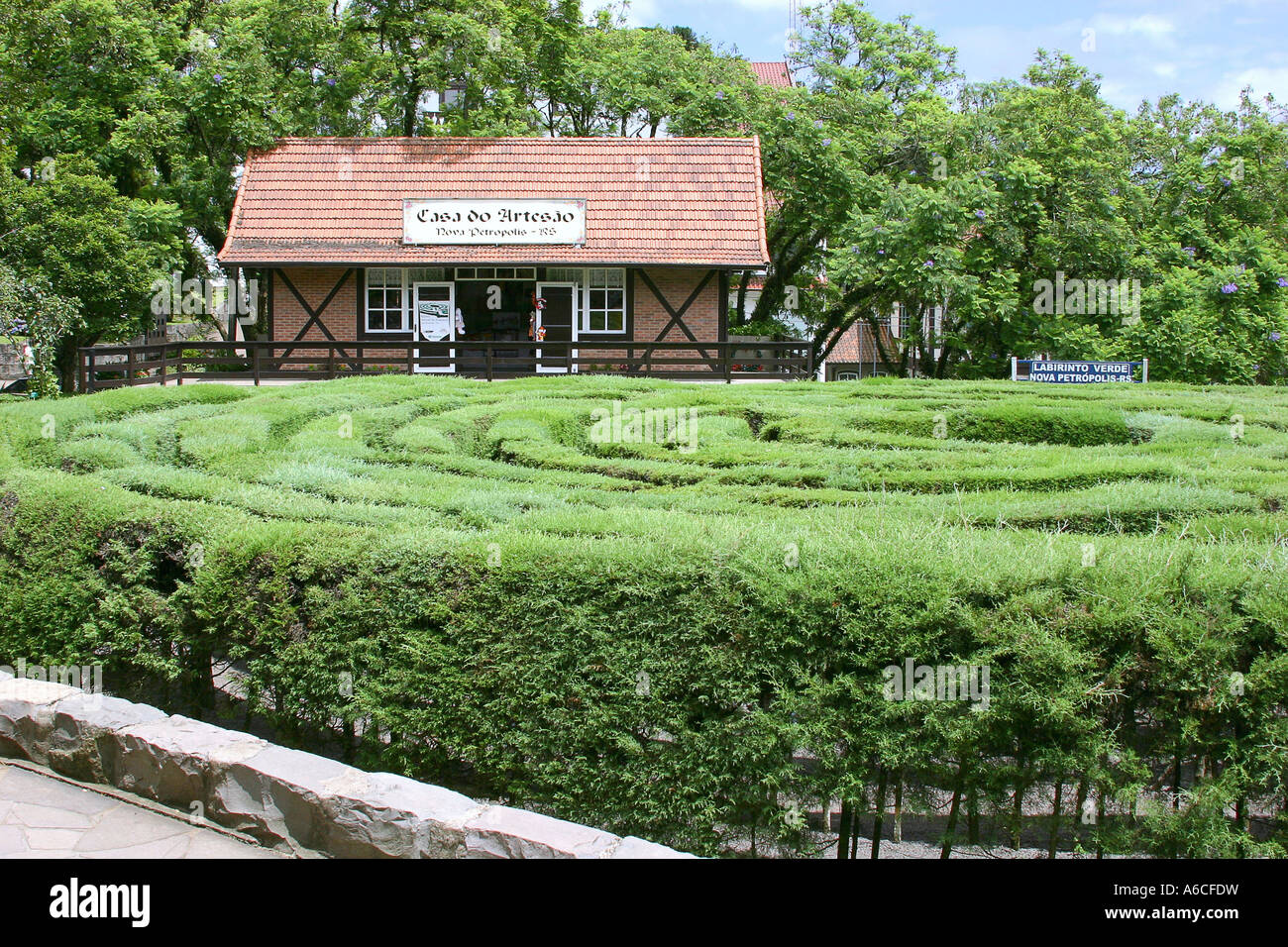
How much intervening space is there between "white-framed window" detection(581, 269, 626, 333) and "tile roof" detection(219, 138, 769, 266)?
3.08ft

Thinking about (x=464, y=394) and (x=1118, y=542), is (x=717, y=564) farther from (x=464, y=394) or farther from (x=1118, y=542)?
(x=464, y=394)

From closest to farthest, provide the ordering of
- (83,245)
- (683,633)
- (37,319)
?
(683,633) < (37,319) < (83,245)

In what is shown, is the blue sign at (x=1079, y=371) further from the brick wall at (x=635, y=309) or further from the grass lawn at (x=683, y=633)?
the grass lawn at (x=683, y=633)

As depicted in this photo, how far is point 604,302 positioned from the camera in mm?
26172

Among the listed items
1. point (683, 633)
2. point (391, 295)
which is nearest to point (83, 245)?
point (391, 295)

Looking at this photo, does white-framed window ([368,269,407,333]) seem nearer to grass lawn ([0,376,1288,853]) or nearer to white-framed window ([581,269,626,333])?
white-framed window ([581,269,626,333])

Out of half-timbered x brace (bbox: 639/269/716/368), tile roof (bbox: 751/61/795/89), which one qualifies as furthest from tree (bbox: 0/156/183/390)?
tile roof (bbox: 751/61/795/89)

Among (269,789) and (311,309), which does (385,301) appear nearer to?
(311,309)

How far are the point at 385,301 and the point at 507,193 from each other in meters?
3.87

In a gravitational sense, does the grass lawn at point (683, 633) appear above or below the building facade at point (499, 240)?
below

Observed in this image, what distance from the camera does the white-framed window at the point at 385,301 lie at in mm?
25922

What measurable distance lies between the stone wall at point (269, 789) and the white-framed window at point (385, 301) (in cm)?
2122

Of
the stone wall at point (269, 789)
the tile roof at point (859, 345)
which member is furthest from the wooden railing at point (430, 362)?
the stone wall at point (269, 789)

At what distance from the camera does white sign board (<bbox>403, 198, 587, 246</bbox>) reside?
83.1 feet
